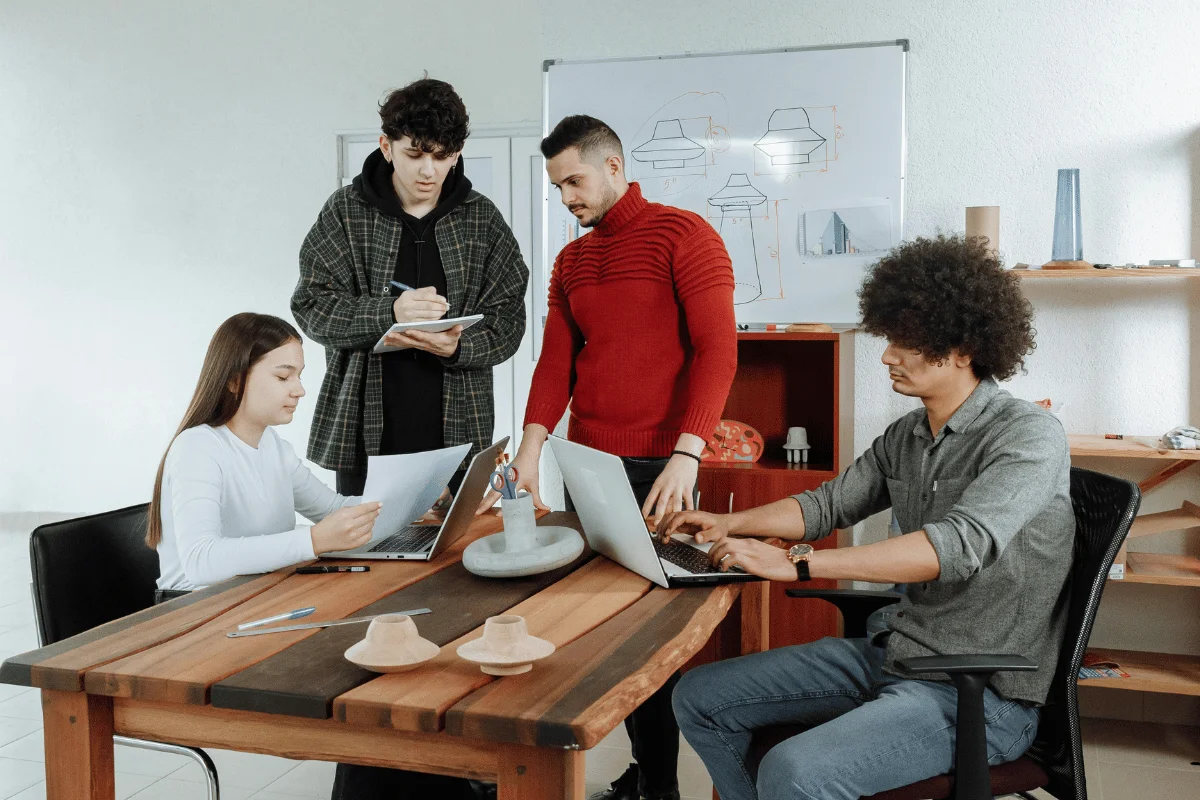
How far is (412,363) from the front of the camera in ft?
8.15

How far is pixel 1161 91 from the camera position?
10.4ft

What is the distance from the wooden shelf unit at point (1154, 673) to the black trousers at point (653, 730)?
1230 millimetres

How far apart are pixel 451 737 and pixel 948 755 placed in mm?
792

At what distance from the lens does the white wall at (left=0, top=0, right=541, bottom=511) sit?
17.3 feet

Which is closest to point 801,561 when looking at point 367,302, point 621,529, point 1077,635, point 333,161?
point 621,529

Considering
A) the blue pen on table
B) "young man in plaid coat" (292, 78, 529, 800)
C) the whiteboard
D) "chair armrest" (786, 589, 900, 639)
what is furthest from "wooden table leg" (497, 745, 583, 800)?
the whiteboard

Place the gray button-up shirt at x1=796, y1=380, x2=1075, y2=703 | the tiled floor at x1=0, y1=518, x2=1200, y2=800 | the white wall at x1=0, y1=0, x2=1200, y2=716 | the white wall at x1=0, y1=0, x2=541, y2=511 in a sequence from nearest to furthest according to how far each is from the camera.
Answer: the gray button-up shirt at x1=796, y1=380, x2=1075, y2=703 < the tiled floor at x1=0, y1=518, x2=1200, y2=800 < the white wall at x1=0, y1=0, x2=1200, y2=716 < the white wall at x1=0, y1=0, x2=541, y2=511

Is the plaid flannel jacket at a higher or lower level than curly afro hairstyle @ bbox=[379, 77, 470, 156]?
lower

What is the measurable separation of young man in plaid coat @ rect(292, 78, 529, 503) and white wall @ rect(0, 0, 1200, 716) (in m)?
1.46

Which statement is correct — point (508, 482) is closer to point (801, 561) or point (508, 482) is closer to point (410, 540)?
point (410, 540)

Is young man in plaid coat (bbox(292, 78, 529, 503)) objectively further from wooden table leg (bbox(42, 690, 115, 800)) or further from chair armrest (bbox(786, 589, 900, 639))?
wooden table leg (bbox(42, 690, 115, 800))

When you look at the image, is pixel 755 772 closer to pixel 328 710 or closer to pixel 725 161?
pixel 328 710

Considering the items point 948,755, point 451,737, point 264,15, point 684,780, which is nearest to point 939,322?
point 948,755

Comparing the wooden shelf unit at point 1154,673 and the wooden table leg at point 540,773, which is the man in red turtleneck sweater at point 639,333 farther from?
the wooden shelf unit at point 1154,673
